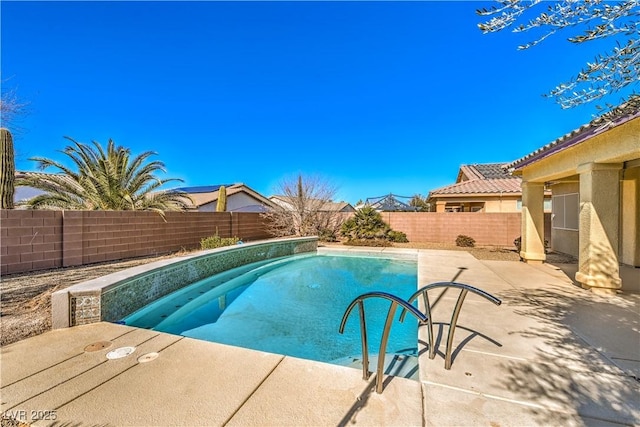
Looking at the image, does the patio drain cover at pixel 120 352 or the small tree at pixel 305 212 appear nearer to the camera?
the patio drain cover at pixel 120 352

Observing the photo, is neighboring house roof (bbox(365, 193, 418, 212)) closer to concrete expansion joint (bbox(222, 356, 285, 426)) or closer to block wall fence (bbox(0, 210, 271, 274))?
block wall fence (bbox(0, 210, 271, 274))

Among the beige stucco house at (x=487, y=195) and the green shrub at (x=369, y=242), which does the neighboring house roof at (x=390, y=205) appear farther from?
the green shrub at (x=369, y=242)

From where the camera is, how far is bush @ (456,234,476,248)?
14180 mm

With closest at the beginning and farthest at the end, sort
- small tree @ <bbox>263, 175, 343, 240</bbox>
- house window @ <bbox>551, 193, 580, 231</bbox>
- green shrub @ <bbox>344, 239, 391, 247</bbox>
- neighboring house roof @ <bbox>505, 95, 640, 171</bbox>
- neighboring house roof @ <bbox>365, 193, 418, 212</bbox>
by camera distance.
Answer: neighboring house roof @ <bbox>505, 95, 640, 171</bbox>, house window @ <bbox>551, 193, 580, 231</bbox>, green shrub @ <bbox>344, 239, 391, 247</bbox>, small tree @ <bbox>263, 175, 343, 240</bbox>, neighboring house roof @ <bbox>365, 193, 418, 212</bbox>

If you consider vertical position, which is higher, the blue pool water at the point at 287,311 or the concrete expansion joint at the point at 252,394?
the concrete expansion joint at the point at 252,394

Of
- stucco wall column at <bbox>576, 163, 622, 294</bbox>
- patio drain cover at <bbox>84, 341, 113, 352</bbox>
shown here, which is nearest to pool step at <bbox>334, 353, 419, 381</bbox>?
patio drain cover at <bbox>84, 341, 113, 352</bbox>

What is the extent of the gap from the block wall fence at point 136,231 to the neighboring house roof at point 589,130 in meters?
6.51

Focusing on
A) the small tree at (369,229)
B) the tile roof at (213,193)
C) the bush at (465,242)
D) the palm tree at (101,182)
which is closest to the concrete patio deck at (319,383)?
the palm tree at (101,182)

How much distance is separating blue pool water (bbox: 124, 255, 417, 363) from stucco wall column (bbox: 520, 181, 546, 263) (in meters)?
3.65

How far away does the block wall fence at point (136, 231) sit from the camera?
23.1 ft

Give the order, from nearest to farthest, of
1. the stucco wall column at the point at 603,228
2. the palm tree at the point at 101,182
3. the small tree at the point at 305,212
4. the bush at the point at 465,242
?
the stucco wall column at the point at 603,228 < the palm tree at the point at 101,182 < the bush at the point at 465,242 < the small tree at the point at 305,212

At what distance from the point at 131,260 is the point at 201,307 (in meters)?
4.36

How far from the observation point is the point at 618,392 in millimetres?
2512

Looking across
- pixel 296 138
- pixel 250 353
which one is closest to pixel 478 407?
pixel 250 353
